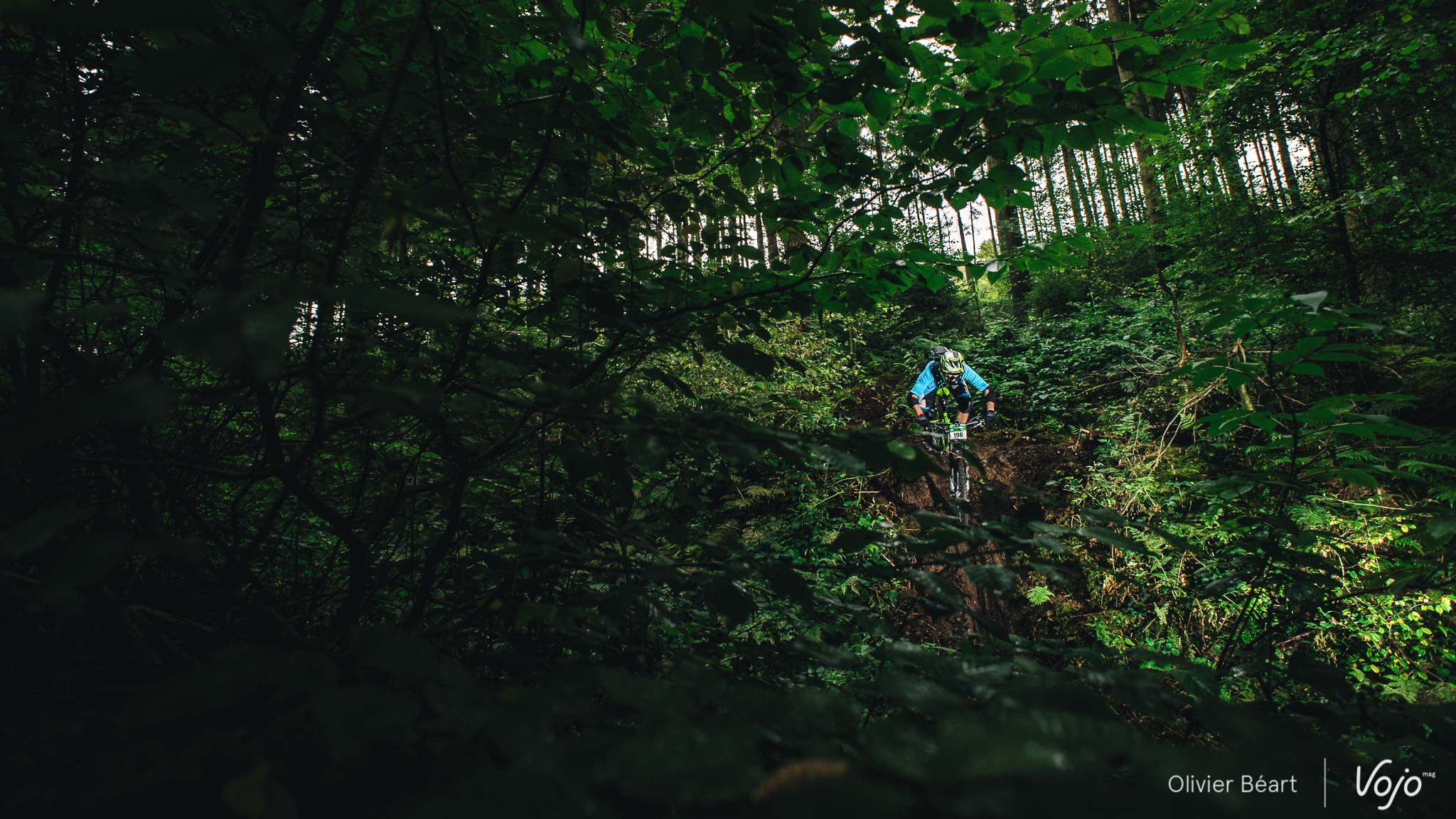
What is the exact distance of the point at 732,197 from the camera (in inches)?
68.6

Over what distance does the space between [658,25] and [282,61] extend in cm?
104

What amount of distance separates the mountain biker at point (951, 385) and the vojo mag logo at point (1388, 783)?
5.53m

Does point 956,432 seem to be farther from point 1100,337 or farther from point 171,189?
point 171,189

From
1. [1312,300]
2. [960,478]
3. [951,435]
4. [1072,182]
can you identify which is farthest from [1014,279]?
[1312,300]

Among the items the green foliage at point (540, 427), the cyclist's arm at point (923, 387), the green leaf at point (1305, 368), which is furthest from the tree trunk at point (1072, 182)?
the green leaf at point (1305, 368)

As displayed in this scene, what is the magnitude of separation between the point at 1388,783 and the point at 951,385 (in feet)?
19.5

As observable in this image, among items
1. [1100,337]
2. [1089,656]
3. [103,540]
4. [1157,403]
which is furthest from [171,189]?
[1100,337]

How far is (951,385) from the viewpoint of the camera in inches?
253

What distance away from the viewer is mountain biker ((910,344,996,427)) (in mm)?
6355

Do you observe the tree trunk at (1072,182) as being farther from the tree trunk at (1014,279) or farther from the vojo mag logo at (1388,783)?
the vojo mag logo at (1388,783)

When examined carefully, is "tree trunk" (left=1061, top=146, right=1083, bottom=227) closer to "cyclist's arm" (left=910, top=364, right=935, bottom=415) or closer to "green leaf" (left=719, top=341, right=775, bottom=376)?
"cyclist's arm" (left=910, top=364, right=935, bottom=415)

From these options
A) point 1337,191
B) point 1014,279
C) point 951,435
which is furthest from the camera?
point 1014,279

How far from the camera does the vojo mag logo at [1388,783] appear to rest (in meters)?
0.80

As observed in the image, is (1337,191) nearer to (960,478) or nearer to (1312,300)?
(960,478)
